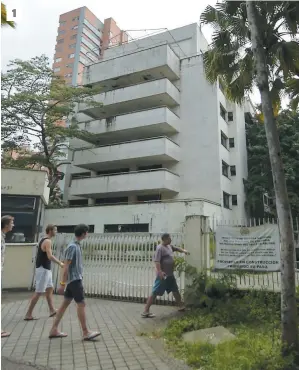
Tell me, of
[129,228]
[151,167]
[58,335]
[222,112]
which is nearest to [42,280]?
[58,335]

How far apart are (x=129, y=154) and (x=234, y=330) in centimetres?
2104

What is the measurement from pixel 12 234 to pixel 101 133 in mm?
17847

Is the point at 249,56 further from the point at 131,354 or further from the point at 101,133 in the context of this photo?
→ the point at 101,133

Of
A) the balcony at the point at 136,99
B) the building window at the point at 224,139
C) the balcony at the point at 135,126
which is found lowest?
the building window at the point at 224,139

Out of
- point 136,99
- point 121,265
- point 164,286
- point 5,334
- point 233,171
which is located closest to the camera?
point 5,334

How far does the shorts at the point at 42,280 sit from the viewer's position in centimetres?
607

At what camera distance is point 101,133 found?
91.0 ft

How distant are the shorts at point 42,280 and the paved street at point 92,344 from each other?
1.94 ft

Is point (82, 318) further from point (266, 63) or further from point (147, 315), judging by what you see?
point (266, 63)

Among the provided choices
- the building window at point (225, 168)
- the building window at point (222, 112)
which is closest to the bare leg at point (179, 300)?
the building window at point (225, 168)

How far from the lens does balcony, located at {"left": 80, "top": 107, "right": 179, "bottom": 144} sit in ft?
82.2

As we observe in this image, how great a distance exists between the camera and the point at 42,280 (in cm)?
Result: 617

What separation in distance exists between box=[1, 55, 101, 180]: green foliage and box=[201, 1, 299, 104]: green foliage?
19.1 meters

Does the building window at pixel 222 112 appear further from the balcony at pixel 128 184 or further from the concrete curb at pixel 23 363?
the concrete curb at pixel 23 363
